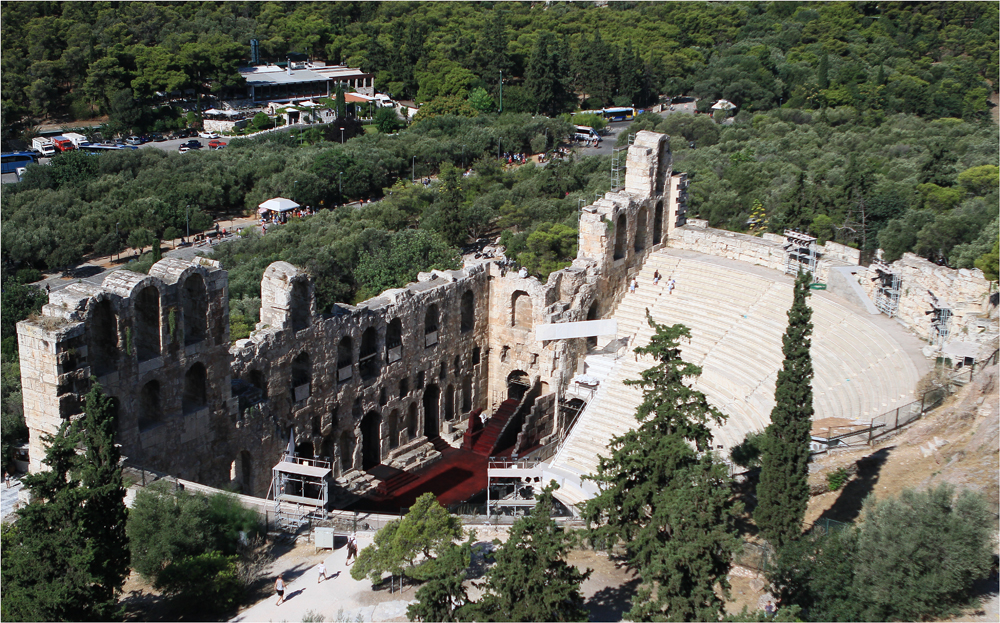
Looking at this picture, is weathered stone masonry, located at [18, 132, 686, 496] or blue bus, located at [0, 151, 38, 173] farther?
blue bus, located at [0, 151, 38, 173]

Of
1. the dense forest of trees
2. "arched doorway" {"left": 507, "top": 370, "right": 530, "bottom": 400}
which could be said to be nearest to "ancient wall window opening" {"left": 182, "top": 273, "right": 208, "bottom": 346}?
"arched doorway" {"left": 507, "top": 370, "right": 530, "bottom": 400}

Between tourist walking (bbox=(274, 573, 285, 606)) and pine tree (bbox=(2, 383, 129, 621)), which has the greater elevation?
pine tree (bbox=(2, 383, 129, 621))

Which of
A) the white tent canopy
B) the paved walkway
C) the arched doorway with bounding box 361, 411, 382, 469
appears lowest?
the arched doorway with bounding box 361, 411, 382, 469

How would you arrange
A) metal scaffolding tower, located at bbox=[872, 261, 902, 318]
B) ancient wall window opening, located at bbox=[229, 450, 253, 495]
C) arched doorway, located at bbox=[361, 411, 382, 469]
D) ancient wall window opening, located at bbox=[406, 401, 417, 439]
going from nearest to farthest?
ancient wall window opening, located at bbox=[229, 450, 253, 495] < arched doorway, located at bbox=[361, 411, 382, 469] < metal scaffolding tower, located at bbox=[872, 261, 902, 318] < ancient wall window opening, located at bbox=[406, 401, 417, 439]

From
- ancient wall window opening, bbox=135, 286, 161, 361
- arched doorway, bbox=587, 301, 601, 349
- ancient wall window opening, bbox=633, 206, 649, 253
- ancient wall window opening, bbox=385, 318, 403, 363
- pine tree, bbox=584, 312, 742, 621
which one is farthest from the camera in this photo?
ancient wall window opening, bbox=633, 206, 649, 253

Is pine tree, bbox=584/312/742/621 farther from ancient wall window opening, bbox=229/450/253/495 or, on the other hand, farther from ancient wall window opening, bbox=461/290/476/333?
ancient wall window opening, bbox=461/290/476/333

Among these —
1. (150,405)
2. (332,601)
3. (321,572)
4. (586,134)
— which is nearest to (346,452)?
(150,405)
